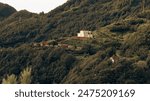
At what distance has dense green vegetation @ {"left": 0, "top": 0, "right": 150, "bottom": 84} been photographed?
9831 cm

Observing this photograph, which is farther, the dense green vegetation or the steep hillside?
the steep hillside

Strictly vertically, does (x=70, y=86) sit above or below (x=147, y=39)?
above

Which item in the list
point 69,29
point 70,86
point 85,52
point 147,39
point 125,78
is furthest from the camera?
point 69,29

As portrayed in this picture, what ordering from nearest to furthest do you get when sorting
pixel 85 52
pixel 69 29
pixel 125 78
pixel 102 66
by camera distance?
1. pixel 125 78
2. pixel 102 66
3. pixel 85 52
4. pixel 69 29

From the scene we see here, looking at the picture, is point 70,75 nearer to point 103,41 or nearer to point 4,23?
point 103,41

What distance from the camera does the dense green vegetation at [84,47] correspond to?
9831 cm

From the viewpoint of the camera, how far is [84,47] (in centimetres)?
11625

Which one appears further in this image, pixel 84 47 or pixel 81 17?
pixel 81 17

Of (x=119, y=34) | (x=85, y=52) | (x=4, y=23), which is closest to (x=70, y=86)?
(x=85, y=52)

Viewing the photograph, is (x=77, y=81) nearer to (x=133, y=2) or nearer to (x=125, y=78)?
(x=125, y=78)

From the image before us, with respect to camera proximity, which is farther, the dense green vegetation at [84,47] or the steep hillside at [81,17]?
the steep hillside at [81,17]

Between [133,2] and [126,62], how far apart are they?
71677mm

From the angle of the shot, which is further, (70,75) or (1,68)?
(1,68)

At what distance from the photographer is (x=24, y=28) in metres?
170
